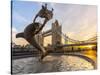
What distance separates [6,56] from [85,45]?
0.92 meters

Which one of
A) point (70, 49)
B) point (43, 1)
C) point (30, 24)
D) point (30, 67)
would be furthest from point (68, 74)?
point (43, 1)

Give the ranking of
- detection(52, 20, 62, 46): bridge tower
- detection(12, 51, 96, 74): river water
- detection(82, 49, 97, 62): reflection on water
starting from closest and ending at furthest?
detection(12, 51, 96, 74): river water, detection(52, 20, 62, 46): bridge tower, detection(82, 49, 97, 62): reflection on water

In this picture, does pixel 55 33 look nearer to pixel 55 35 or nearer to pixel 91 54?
pixel 55 35

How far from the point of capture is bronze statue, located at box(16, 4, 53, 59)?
2.28m

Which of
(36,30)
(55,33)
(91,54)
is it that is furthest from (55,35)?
(91,54)

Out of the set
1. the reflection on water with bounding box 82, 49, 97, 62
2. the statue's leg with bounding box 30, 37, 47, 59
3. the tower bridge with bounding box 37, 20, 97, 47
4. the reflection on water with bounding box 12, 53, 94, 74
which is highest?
the tower bridge with bounding box 37, 20, 97, 47

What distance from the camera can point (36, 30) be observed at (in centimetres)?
232

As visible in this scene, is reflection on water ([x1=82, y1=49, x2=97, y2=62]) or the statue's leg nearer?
the statue's leg

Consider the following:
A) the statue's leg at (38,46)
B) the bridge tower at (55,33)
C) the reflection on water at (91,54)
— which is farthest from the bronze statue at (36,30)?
the reflection on water at (91,54)

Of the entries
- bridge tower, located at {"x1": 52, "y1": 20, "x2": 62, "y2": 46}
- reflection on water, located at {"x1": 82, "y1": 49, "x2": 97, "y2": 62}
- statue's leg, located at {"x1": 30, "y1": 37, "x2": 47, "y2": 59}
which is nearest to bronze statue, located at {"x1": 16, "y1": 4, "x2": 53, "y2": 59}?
statue's leg, located at {"x1": 30, "y1": 37, "x2": 47, "y2": 59}

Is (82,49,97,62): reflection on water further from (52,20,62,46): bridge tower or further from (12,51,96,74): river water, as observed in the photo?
(52,20,62,46): bridge tower

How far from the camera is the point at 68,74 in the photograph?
7.99 ft

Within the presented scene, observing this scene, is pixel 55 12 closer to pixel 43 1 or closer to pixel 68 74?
pixel 43 1

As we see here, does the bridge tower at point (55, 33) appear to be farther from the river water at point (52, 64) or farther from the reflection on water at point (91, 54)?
the reflection on water at point (91, 54)
